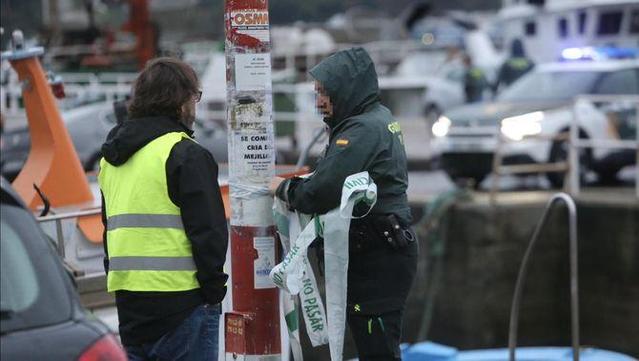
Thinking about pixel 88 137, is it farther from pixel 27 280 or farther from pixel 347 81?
pixel 27 280

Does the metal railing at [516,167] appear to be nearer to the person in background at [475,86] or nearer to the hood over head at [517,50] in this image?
the person in background at [475,86]

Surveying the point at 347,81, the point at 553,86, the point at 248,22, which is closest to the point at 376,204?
the point at 347,81

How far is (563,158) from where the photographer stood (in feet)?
51.8

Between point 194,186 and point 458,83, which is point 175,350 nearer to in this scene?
point 194,186

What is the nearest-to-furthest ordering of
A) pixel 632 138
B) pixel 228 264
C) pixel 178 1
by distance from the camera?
pixel 228 264 → pixel 632 138 → pixel 178 1

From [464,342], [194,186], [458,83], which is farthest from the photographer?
[458,83]

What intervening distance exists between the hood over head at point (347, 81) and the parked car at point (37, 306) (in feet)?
→ 5.75

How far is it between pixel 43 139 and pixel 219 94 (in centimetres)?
1532

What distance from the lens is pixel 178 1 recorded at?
141 ft

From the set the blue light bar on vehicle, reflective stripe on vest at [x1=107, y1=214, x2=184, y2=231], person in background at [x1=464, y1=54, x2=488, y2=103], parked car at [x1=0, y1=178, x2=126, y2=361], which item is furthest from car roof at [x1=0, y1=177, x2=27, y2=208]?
person in background at [x1=464, y1=54, x2=488, y2=103]

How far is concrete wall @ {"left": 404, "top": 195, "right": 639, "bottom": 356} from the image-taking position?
1448 centimetres

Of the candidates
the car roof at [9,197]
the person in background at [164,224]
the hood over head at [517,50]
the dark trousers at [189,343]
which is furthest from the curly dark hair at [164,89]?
the hood over head at [517,50]

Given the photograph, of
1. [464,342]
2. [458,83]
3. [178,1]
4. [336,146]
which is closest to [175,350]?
[336,146]

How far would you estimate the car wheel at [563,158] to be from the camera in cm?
1573
